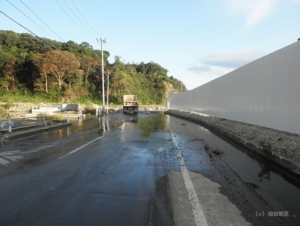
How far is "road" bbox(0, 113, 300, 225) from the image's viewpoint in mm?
3844

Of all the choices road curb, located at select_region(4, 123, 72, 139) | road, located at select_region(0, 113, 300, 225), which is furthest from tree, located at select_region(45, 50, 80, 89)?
road, located at select_region(0, 113, 300, 225)

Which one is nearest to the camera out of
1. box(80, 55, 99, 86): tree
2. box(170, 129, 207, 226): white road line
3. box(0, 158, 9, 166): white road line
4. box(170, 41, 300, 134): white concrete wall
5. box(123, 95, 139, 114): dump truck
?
box(170, 129, 207, 226): white road line

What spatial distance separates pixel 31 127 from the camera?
49.6 ft

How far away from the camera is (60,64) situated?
6053cm

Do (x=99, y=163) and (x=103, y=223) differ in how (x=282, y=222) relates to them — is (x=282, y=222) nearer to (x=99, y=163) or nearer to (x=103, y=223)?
(x=103, y=223)

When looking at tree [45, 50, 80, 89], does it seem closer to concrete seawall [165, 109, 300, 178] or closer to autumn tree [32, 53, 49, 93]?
autumn tree [32, 53, 49, 93]

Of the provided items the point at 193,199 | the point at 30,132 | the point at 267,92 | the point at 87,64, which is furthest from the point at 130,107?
the point at 193,199

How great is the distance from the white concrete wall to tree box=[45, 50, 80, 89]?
49.2m

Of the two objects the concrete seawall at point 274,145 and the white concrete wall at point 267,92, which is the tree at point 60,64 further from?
the concrete seawall at point 274,145

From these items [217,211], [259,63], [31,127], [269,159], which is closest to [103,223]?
[217,211]

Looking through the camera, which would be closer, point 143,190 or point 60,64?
point 143,190

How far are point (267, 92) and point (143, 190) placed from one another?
26.4 feet

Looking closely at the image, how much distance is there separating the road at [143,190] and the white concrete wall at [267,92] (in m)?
2.34

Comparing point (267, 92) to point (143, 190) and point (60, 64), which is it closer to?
point (143, 190)
